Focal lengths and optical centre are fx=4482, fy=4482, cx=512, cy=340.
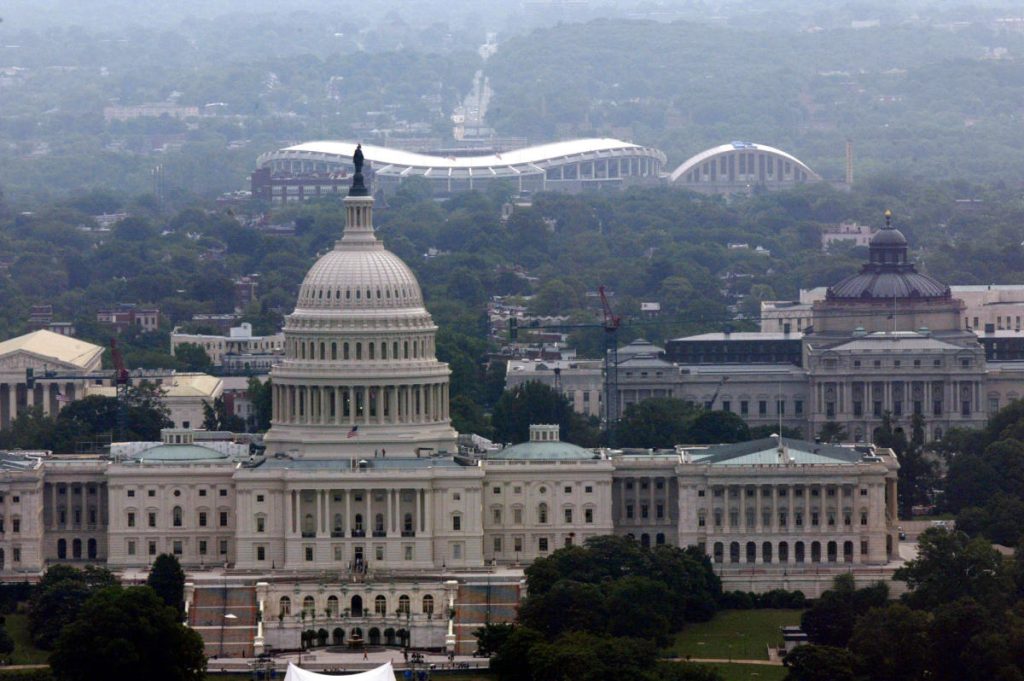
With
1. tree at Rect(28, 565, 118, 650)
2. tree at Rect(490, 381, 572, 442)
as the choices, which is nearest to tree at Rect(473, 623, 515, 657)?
tree at Rect(28, 565, 118, 650)

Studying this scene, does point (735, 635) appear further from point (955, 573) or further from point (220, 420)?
point (220, 420)

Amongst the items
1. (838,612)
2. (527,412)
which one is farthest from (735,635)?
(527,412)

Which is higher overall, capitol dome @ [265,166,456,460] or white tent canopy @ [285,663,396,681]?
capitol dome @ [265,166,456,460]

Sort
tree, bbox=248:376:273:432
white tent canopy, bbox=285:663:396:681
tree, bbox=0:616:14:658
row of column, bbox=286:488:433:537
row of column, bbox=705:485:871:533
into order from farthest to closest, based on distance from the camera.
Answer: tree, bbox=248:376:273:432 < row of column, bbox=705:485:871:533 < row of column, bbox=286:488:433:537 < tree, bbox=0:616:14:658 < white tent canopy, bbox=285:663:396:681

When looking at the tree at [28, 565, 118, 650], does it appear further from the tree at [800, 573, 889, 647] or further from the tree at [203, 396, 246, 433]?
the tree at [203, 396, 246, 433]

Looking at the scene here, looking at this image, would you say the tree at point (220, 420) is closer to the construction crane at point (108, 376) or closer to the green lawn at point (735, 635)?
the construction crane at point (108, 376)
